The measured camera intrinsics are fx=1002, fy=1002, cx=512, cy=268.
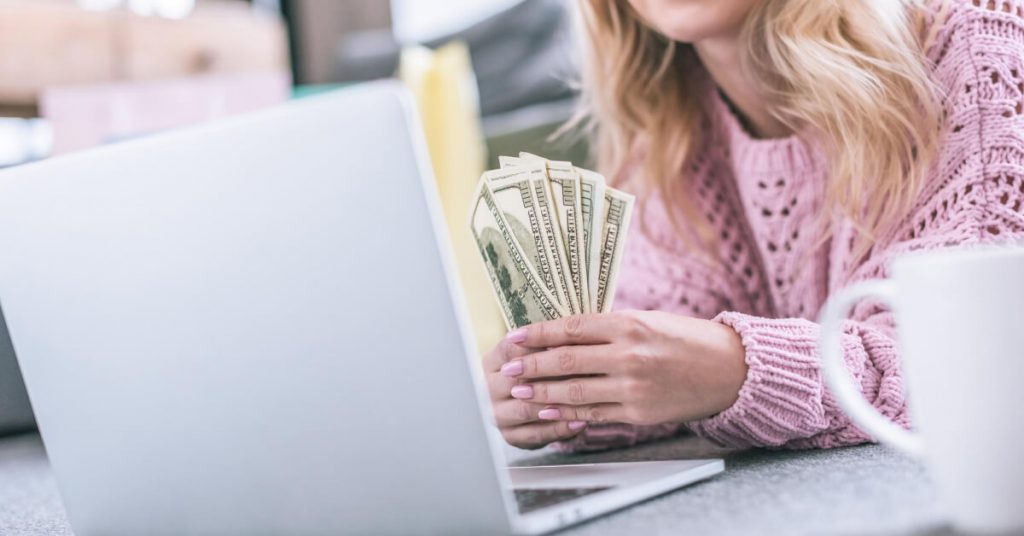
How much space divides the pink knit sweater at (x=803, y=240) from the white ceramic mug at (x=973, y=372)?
23 cm

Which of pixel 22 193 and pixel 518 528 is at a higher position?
pixel 22 193

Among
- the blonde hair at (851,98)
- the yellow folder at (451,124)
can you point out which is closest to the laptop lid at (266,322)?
the blonde hair at (851,98)

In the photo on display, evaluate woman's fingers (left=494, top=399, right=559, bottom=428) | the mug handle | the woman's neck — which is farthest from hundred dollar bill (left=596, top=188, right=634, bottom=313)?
the woman's neck

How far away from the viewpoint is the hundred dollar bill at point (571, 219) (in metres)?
0.73

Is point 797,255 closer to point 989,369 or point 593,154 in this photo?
point 593,154

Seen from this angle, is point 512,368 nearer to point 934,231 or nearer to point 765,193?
point 934,231

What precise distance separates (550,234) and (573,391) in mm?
117

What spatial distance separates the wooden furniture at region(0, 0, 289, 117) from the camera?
86.1 inches

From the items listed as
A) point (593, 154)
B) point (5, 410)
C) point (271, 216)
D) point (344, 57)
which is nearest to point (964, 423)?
point (271, 216)

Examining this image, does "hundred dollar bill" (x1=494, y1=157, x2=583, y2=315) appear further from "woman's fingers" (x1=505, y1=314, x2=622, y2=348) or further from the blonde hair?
the blonde hair

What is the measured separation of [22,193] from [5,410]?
0.32 metres

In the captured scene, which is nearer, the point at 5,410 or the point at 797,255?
the point at 5,410

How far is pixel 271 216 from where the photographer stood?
549 mm

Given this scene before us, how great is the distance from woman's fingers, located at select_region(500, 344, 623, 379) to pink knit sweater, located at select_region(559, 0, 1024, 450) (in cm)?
11
